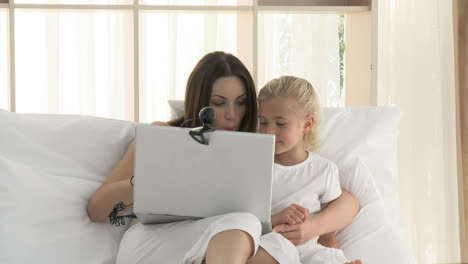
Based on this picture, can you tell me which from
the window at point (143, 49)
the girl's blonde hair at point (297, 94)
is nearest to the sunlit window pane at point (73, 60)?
the window at point (143, 49)

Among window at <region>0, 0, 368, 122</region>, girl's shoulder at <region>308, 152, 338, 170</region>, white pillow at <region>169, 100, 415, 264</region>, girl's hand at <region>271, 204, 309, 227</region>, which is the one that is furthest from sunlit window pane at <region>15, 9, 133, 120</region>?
girl's hand at <region>271, 204, 309, 227</region>

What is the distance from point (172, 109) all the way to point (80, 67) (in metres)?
0.54

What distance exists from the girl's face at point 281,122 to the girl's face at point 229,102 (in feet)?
0.22

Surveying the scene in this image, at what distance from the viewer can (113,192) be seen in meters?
1.54

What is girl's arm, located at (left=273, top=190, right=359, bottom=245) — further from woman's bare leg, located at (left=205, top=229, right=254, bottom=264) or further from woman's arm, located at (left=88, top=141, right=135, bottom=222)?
woman's arm, located at (left=88, top=141, right=135, bottom=222)

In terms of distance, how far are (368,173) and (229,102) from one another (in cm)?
46

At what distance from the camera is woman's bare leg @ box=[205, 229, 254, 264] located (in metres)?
1.15

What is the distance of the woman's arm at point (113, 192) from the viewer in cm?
153

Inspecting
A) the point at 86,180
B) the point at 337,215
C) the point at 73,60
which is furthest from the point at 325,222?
the point at 73,60

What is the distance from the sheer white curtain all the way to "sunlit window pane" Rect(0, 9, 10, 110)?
1495mm

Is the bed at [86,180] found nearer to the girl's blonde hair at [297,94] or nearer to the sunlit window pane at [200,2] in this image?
the girl's blonde hair at [297,94]

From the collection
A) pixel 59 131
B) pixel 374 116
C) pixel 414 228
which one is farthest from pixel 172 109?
pixel 414 228

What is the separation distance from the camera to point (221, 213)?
1.33m

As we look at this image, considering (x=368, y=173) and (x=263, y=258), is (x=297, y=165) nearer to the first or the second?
(x=368, y=173)
